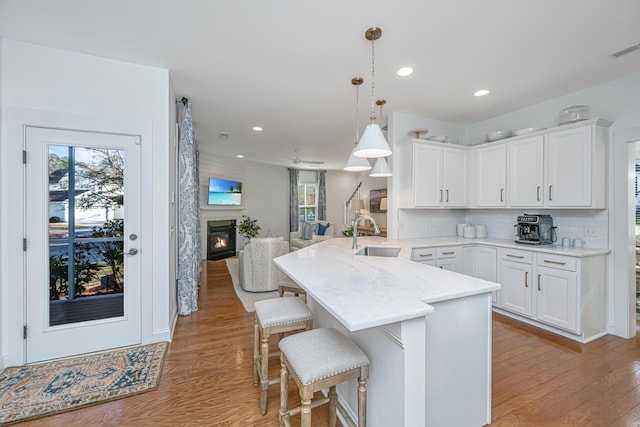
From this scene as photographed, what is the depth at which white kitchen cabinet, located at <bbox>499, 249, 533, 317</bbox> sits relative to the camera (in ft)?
10.1

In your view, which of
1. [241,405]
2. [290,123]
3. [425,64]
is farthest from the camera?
[290,123]

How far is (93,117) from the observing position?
2422 millimetres

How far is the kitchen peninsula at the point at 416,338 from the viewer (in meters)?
1.21

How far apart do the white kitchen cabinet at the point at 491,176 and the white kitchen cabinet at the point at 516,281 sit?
29.9 inches

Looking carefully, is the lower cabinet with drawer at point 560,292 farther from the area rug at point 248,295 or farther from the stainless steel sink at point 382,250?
the area rug at point 248,295

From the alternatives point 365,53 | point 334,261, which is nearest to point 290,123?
point 365,53

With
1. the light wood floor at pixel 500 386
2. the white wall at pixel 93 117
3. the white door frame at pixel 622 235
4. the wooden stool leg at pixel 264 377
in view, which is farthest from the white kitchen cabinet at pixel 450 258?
the white wall at pixel 93 117

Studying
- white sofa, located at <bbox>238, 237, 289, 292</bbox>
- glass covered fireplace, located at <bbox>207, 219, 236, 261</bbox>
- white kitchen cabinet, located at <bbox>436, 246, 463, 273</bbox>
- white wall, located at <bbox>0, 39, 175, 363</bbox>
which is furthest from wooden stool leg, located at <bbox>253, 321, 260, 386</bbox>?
glass covered fireplace, located at <bbox>207, 219, 236, 261</bbox>

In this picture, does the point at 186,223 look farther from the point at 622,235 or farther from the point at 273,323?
the point at 622,235

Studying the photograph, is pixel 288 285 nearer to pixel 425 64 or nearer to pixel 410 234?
pixel 410 234

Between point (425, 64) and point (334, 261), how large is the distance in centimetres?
201

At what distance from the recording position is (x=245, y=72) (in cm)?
273

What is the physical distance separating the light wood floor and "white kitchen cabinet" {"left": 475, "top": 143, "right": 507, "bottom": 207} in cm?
165

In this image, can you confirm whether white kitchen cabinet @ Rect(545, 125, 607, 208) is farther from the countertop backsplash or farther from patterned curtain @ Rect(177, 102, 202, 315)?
patterned curtain @ Rect(177, 102, 202, 315)
